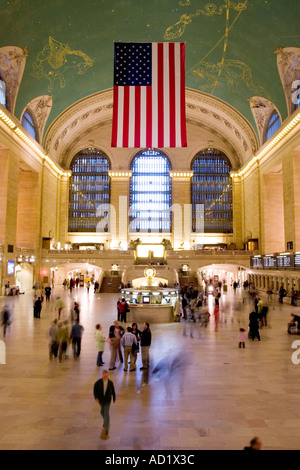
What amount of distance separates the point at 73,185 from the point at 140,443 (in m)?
36.3

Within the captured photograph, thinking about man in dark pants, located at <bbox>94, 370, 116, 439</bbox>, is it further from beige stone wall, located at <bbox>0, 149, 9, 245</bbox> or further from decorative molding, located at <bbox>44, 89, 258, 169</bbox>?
decorative molding, located at <bbox>44, 89, 258, 169</bbox>

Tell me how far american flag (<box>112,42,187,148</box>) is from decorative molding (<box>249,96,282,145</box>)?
1637 cm

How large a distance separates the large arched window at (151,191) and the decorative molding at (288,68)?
680 inches

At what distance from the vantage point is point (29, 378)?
678 centimetres

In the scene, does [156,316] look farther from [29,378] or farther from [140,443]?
[140,443]

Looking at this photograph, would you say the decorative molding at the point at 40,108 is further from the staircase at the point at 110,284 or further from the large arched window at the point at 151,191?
the staircase at the point at 110,284

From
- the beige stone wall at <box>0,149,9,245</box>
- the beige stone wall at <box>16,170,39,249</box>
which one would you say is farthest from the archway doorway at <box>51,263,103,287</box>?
the beige stone wall at <box>0,149,9,245</box>

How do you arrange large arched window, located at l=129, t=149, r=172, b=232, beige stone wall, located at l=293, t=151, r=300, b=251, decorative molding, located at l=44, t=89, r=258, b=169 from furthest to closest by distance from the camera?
large arched window, located at l=129, t=149, r=172, b=232 < decorative molding, located at l=44, t=89, r=258, b=169 < beige stone wall, located at l=293, t=151, r=300, b=251

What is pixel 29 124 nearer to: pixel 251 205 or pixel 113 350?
pixel 251 205

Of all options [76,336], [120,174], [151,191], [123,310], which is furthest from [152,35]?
[76,336]

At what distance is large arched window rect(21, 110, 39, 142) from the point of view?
2686 centimetres

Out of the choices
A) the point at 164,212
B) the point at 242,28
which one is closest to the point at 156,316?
the point at 242,28

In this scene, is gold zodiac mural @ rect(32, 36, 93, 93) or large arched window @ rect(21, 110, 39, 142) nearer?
gold zodiac mural @ rect(32, 36, 93, 93)

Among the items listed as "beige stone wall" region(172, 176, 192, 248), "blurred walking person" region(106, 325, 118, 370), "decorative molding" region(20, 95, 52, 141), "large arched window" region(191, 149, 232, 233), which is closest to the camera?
"blurred walking person" region(106, 325, 118, 370)
